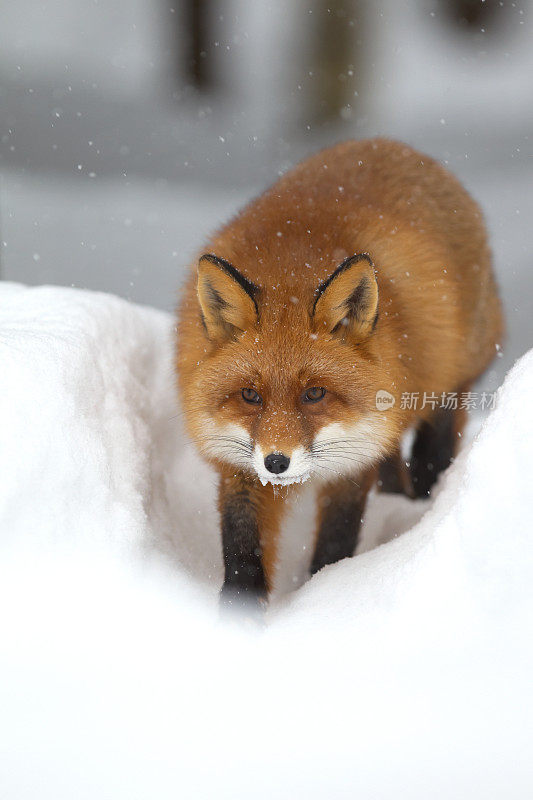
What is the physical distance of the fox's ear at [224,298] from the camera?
1.88 m

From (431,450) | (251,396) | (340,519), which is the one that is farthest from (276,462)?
(431,450)

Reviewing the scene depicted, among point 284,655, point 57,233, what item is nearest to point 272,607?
point 284,655

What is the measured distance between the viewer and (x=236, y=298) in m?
1.91

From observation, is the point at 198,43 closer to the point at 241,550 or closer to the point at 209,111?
the point at 209,111

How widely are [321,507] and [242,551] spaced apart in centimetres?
42

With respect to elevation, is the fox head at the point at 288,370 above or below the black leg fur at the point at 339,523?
above

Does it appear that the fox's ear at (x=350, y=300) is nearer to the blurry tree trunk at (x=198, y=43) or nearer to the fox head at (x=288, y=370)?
the fox head at (x=288, y=370)

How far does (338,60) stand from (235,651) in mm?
7321

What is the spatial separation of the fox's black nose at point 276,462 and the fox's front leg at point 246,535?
0.36 m

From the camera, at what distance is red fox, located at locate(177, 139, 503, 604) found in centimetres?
189

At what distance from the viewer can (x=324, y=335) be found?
194 centimetres

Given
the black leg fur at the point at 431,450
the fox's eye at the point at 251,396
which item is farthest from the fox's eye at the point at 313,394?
the black leg fur at the point at 431,450

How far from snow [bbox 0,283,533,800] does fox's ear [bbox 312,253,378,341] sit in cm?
42

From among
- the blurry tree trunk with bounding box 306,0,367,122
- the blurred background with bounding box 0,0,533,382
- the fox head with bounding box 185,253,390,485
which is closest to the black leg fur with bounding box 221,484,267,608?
the fox head with bounding box 185,253,390,485
